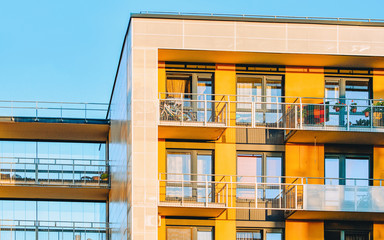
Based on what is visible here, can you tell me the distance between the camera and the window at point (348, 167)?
97.9ft

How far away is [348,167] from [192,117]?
209 inches

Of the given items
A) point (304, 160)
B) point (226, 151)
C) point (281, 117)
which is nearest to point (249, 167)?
point (226, 151)

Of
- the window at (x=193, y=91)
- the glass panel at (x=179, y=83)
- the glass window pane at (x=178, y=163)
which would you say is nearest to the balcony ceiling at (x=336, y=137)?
the window at (x=193, y=91)

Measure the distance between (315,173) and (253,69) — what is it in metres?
3.87

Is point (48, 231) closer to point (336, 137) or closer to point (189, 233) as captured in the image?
point (189, 233)

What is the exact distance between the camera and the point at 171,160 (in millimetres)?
29375

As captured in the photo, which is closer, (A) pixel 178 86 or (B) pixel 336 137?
(B) pixel 336 137

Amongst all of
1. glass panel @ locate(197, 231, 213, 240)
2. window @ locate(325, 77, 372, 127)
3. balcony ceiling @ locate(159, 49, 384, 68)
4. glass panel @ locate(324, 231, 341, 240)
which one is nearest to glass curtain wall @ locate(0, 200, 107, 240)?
glass panel @ locate(197, 231, 213, 240)

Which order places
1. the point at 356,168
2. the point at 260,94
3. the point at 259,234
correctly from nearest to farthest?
the point at 259,234 < the point at 356,168 < the point at 260,94

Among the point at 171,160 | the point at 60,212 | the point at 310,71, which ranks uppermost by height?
the point at 310,71

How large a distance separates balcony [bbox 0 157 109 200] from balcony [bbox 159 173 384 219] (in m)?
7.62

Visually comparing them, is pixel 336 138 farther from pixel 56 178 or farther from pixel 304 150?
pixel 56 178

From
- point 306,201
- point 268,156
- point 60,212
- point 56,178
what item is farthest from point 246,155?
point 60,212

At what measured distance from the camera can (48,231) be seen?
3547 centimetres
